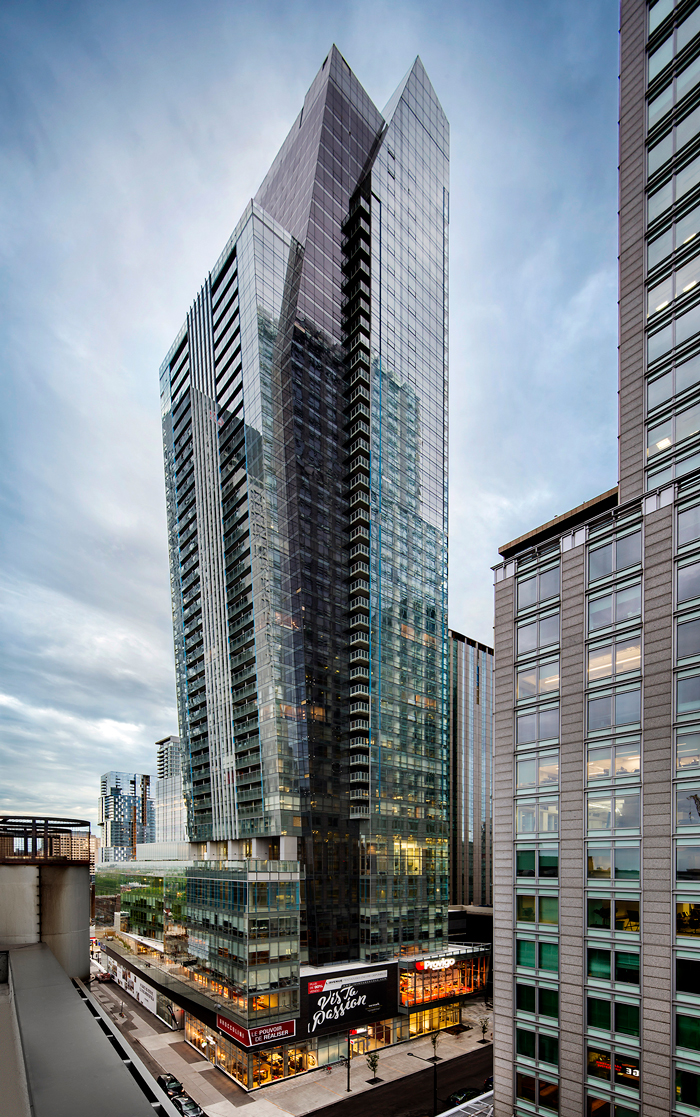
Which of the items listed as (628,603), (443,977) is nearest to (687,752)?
(628,603)

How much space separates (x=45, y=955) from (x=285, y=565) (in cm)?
6744

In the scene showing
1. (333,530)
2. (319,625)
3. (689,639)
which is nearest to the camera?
(689,639)

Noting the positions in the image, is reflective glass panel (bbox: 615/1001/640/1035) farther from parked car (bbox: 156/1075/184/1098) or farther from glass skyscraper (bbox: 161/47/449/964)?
glass skyscraper (bbox: 161/47/449/964)

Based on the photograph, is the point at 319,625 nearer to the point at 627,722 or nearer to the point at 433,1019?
the point at 433,1019

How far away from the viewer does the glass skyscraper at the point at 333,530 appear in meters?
79.2

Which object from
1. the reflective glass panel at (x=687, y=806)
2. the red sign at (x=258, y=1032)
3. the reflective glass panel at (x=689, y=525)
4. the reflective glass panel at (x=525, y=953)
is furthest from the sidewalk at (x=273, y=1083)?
the reflective glass panel at (x=689, y=525)

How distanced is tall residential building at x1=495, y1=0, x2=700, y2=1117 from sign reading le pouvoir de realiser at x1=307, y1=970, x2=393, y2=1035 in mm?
28185

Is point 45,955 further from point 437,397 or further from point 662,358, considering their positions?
point 437,397

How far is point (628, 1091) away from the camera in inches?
1128

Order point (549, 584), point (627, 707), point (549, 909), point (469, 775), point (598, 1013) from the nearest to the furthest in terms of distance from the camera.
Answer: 1. point (598, 1013)
2. point (627, 707)
3. point (549, 909)
4. point (549, 584)
5. point (469, 775)

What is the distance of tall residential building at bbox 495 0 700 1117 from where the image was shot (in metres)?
28.6

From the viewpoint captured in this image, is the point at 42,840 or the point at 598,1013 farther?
the point at 598,1013

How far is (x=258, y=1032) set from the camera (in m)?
53.3

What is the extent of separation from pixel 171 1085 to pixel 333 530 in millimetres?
62058
